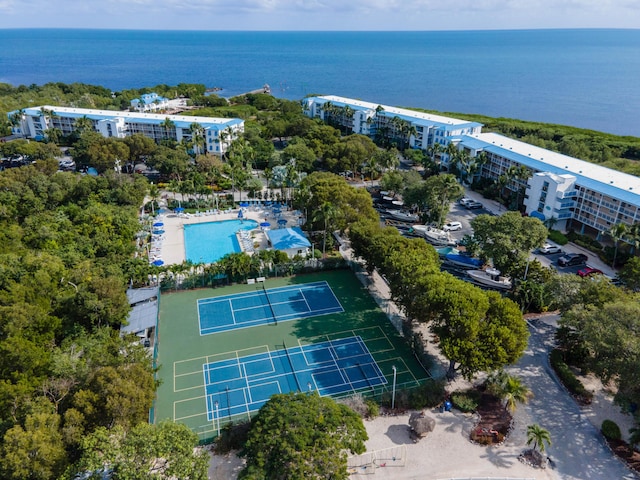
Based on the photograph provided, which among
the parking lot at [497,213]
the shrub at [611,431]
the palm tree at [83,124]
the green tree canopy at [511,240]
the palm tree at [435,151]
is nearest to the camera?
the shrub at [611,431]

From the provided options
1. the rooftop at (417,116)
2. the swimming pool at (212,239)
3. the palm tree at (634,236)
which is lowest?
the swimming pool at (212,239)

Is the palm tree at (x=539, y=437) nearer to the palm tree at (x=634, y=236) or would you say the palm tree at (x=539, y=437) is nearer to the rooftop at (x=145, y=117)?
the palm tree at (x=634, y=236)

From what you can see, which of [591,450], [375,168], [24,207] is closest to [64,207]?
[24,207]

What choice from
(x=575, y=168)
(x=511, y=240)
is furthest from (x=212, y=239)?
(x=575, y=168)

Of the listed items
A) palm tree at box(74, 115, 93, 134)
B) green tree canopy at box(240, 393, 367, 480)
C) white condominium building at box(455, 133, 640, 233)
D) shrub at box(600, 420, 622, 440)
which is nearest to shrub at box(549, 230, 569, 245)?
white condominium building at box(455, 133, 640, 233)

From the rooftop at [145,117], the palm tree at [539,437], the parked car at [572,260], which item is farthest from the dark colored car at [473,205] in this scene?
the rooftop at [145,117]

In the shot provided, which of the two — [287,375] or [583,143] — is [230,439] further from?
[583,143]

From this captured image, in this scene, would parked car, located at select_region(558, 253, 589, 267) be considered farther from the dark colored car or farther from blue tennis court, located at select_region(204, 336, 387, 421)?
blue tennis court, located at select_region(204, 336, 387, 421)
